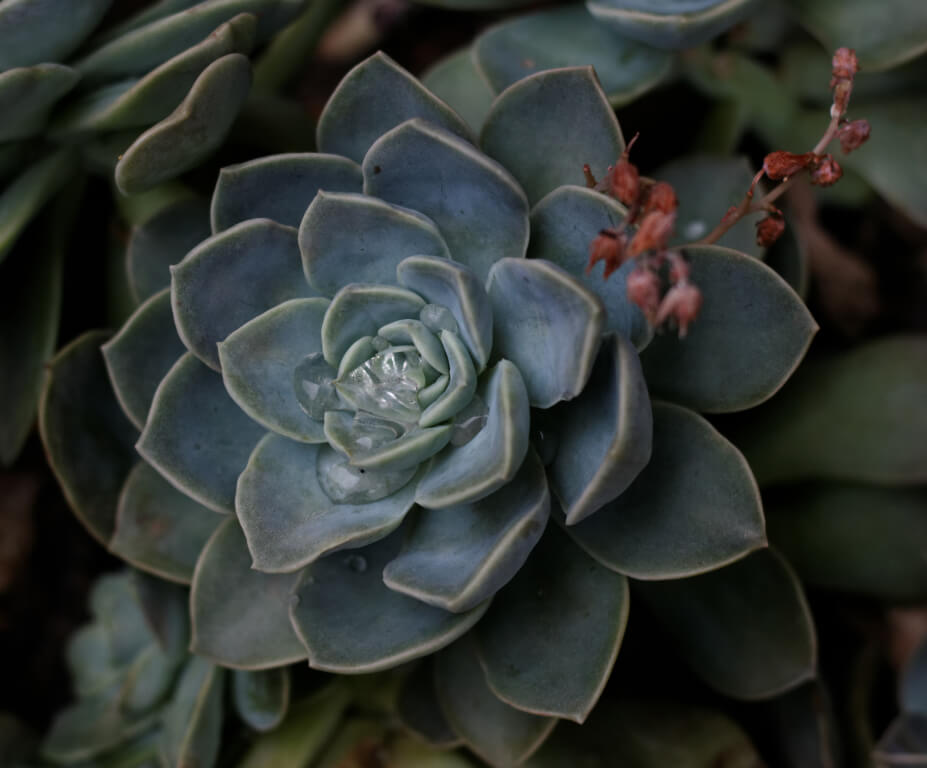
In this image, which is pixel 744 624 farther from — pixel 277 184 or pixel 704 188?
pixel 277 184


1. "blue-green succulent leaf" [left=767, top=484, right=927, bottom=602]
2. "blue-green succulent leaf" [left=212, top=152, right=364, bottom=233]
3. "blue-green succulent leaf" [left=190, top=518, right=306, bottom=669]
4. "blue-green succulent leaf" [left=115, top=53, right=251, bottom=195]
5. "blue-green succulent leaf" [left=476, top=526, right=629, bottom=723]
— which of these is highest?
"blue-green succulent leaf" [left=115, top=53, right=251, bottom=195]

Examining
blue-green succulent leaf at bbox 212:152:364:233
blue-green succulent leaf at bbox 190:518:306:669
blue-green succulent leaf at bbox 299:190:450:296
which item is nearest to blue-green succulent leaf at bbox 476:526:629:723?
→ blue-green succulent leaf at bbox 190:518:306:669

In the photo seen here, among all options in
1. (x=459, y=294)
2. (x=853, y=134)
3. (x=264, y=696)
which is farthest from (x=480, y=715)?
(x=853, y=134)

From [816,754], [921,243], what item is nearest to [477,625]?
[816,754]

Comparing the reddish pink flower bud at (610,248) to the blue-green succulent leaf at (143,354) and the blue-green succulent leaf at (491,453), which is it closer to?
the blue-green succulent leaf at (491,453)

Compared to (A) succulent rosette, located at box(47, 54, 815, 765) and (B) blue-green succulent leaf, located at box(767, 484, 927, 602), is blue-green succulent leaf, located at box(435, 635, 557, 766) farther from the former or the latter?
(B) blue-green succulent leaf, located at box(767, 484, 927, 602)
